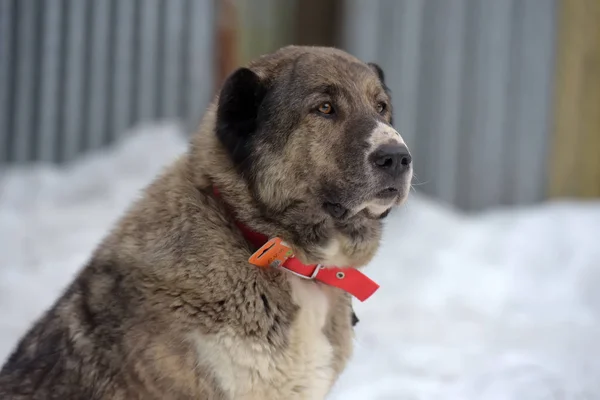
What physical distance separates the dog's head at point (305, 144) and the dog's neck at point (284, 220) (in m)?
0.01

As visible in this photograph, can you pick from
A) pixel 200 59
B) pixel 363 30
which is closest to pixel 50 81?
pixel 200 59

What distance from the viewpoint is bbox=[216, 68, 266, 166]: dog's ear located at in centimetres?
265

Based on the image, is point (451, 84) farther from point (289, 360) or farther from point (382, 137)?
point (289, 360)

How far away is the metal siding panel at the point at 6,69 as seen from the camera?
6.97m

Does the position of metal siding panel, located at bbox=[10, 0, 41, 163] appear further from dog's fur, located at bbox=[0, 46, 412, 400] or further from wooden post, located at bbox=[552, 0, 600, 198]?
wooden post, located at bbox=[552, 0, 600, 198]

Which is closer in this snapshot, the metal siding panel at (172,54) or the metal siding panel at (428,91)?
Answer: the metal siding panel at (172,54)

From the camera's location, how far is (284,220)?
2676mm

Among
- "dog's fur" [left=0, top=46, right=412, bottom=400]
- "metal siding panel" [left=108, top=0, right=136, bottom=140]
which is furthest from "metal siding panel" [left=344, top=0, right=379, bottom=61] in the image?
"dog's fur" [left=0, top=46, right=412, bottom=400]

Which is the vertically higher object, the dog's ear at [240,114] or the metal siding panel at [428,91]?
the dog's ear at [240,114]

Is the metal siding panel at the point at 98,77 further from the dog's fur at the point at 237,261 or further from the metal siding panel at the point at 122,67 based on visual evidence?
the dog's fur at the point at 237,261

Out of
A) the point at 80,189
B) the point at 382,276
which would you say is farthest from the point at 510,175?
the point at 80,189

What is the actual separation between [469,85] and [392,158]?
5.46 m

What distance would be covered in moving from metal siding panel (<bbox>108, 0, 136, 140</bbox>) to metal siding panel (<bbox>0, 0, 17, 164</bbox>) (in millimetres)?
975

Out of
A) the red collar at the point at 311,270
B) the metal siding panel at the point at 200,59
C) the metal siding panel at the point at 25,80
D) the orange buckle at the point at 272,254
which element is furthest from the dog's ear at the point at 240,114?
the metal siding panel at the point at 25,80
